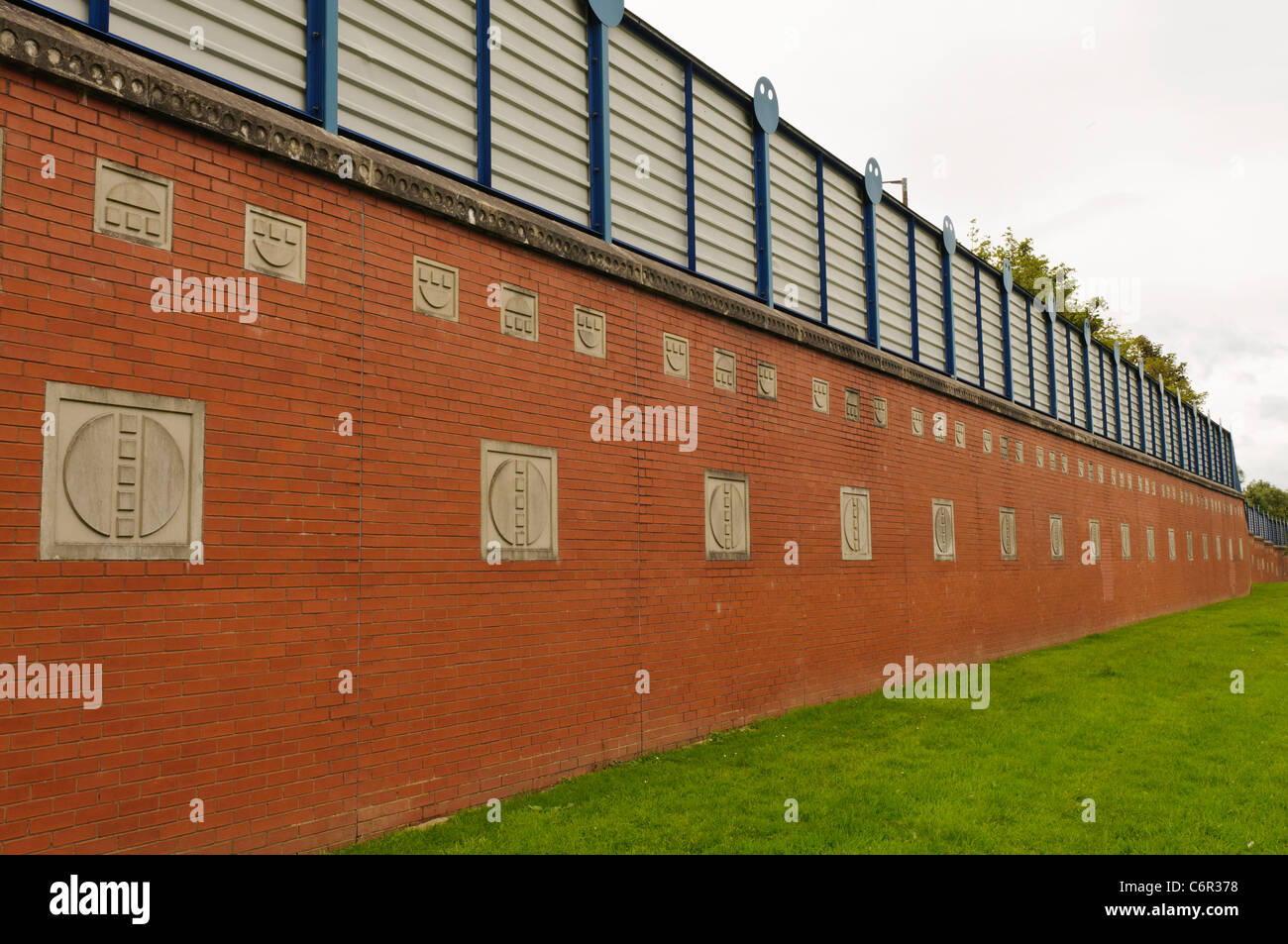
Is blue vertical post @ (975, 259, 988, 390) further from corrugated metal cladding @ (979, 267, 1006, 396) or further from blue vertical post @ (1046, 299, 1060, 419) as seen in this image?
blue vertical post @ (1046, 299, 1060, 419)

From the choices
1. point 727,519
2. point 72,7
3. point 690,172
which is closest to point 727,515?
point 727,519

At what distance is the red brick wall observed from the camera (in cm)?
457

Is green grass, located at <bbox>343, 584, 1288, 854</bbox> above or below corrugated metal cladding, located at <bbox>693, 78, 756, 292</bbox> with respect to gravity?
below

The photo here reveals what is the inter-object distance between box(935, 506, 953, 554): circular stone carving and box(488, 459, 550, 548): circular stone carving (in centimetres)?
898

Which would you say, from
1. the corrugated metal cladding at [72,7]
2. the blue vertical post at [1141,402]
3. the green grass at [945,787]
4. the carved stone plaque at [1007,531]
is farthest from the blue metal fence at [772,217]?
the green grass at [945,787]

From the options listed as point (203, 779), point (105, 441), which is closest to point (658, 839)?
point (203, 779)

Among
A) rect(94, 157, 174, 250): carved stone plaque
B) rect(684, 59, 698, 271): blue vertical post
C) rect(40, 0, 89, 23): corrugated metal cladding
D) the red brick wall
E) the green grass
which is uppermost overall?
rect(684, 59, 698, 271): blue vertical post

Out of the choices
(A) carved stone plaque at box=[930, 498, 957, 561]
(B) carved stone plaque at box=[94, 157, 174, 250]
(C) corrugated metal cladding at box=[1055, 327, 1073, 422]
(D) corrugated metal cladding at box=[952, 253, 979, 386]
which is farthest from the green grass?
(C) corrugated metal cladding at box=[1055, 327, 1073, 422]

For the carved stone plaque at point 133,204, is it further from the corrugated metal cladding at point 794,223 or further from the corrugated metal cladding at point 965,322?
the corrugated metal cladding at point 965,322

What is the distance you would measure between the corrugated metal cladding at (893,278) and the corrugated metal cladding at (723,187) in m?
3.83

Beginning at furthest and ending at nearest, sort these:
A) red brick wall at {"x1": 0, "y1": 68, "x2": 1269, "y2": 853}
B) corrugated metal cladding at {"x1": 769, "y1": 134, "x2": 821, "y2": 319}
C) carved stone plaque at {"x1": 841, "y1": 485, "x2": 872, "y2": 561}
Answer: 1. carved stone plaque at {"x1": 841, "y1": 485, "x2": 872, "y2": 561}
2. corrugated metal cladding at {"x1": 769, "y1": 134, "x2": 821, "y2": 319}
3. red brick wall at {"x1": 0, "y1": 68, "x2": 1269, "y2": 853}

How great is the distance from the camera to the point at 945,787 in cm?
747

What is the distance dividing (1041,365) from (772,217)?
12.9 meters

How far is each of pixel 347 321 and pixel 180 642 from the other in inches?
88.5
